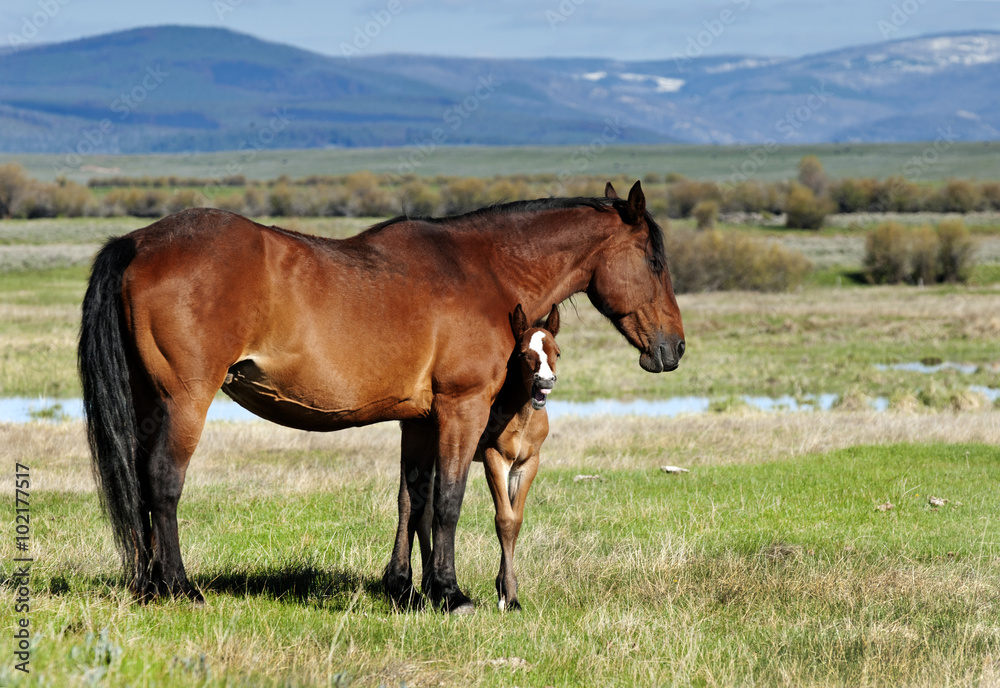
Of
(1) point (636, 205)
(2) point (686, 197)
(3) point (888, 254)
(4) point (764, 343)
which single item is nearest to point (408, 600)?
(1) point (636, 205)

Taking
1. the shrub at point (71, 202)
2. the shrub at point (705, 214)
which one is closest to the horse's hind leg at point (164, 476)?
the shrub at point (705, 214)

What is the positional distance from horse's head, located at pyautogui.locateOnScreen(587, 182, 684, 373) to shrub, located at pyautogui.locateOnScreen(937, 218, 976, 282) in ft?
160

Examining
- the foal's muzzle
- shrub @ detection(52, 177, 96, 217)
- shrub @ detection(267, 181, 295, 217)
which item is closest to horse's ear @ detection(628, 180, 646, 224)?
the foal's muzzle

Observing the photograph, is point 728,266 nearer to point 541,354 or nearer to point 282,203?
point 541,354

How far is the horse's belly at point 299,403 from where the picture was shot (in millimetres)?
5680

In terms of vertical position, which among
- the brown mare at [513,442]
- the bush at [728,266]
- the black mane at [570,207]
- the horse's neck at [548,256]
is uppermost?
the black mane at [570,207]

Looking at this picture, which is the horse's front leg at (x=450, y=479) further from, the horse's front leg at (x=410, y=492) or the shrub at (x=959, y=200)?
the shrub at (x=959, y=200)

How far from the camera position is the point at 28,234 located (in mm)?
68688

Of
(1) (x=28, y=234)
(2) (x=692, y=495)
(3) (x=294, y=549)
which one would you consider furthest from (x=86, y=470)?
(1) (x=28, y=234)

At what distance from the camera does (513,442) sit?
6.58 meters

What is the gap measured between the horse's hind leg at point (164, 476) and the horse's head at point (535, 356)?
6.38ft

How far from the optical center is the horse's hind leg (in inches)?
215

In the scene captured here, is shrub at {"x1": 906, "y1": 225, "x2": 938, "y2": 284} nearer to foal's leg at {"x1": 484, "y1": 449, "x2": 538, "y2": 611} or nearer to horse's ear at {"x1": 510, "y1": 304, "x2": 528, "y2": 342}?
Result: foal's leg at {"x1": 484, "y1": 449, "x2": 538, "y2": 611}

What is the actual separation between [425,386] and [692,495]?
5.21m
